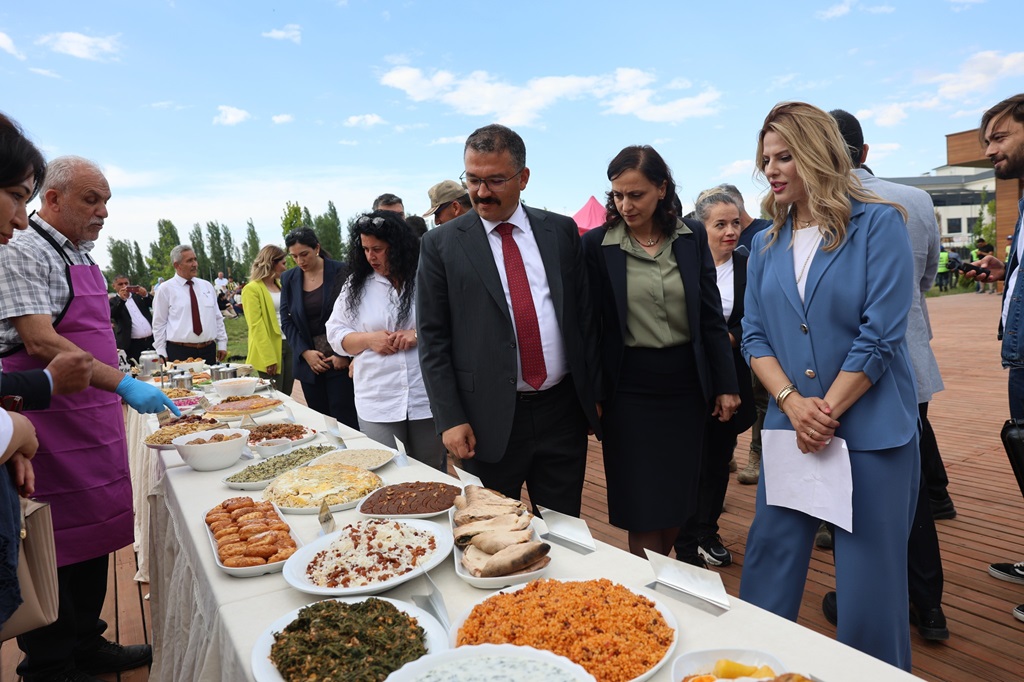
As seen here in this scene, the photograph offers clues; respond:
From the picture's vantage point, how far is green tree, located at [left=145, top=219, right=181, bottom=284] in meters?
43.8

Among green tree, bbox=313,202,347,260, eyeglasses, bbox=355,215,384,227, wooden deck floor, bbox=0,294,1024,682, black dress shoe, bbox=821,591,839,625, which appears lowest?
wooden deck floor, bbox=0,294,1024,682

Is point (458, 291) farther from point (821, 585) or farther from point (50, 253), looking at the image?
point (821, 585)

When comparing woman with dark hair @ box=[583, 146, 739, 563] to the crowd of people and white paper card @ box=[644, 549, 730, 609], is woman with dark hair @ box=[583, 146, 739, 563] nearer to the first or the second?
the crowd of people

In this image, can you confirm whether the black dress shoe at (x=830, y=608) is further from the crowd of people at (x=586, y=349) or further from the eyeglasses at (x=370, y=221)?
the eyeglasses at (x=370, y=221)

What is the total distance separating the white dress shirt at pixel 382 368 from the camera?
3.01 metres

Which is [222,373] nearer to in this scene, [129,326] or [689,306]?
[689,306]

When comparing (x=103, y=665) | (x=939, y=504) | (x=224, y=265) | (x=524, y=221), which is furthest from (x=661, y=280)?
(x=224, y=265)

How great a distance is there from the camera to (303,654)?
1.07 meters

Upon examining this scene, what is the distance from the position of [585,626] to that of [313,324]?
3.50 meters

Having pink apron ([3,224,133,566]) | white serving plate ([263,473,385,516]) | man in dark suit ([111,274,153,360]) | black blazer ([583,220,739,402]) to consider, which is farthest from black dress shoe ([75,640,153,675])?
man in dark suit ([111,274,153,360])

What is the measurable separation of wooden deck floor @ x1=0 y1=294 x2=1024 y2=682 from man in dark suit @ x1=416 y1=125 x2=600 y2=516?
50.5 inches

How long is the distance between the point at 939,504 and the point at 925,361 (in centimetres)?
153

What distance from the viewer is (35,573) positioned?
1808 mm

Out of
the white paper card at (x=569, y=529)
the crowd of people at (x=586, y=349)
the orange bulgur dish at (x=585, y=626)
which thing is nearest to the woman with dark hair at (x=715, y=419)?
the crowd of people at (x=586, y=349)
